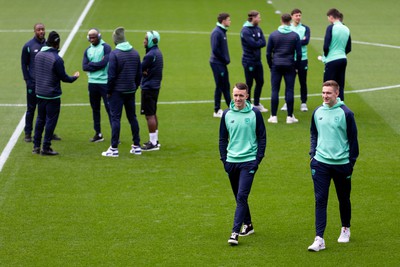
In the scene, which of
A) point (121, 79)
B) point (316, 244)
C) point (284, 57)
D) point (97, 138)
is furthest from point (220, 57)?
point (316, 244)

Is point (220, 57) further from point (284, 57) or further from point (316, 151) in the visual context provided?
point (316, 151)

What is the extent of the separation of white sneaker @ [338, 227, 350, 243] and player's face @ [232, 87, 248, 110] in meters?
2.27

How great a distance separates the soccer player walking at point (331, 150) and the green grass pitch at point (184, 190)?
0.65m

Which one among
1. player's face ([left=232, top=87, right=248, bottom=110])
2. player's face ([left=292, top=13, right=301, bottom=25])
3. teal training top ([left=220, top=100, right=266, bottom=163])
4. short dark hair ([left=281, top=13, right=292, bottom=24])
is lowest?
player's face ([left=292, top=13, right=301, bottom=25])

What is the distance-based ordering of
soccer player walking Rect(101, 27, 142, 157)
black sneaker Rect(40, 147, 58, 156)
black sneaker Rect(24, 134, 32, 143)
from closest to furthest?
1. soccer player walking Rect(101, 27, 142, 157)
2. black sneaker Rect(40, 147, 58, 156)
3. black sneaker Rect(24, 134, 32, 143)

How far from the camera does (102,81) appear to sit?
19.3 metres

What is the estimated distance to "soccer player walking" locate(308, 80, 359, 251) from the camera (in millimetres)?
12414

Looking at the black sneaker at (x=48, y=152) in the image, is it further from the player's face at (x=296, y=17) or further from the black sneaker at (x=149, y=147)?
the player's face at (x=296, y=17)

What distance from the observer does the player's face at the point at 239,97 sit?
1268cm

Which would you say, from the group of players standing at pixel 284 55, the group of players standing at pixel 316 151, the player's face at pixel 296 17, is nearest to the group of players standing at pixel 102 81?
the group of players standing at pixel 284 55

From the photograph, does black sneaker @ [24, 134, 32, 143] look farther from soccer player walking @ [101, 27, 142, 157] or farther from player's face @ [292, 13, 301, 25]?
player's face @ [292, 13, 301, 25]

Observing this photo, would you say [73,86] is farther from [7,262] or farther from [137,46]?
[7,262]

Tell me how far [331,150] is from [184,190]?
406 centimetres

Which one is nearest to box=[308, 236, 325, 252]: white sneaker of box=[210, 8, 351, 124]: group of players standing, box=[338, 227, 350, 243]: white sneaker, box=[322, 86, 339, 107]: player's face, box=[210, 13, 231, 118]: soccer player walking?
box=[338, 227, 350, 243]: white sneaker
